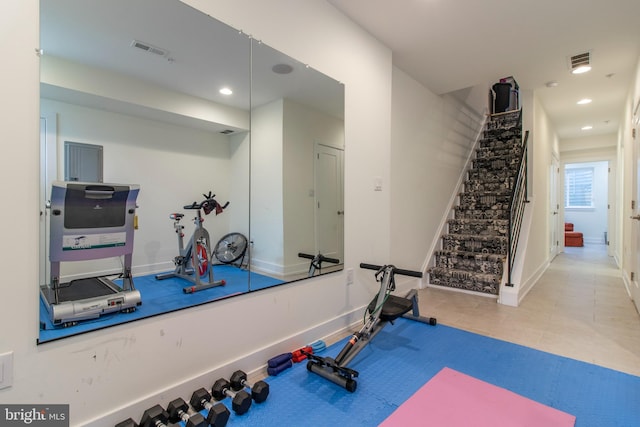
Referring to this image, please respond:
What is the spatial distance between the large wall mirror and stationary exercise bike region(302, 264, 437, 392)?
487mm

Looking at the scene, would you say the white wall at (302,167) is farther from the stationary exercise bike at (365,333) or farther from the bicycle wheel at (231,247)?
the stationary exercise bike at (365,333)

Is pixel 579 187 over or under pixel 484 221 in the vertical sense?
over

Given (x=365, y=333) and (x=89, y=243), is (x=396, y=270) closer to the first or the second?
(x=365, y=333)

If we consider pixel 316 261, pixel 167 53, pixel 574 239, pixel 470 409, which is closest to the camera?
pixel 470 409

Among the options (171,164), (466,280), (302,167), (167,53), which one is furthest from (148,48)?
(466,280)

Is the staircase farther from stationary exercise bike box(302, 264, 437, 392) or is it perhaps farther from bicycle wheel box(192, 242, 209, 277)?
bicycle wheel box(192, 242, 209, 277)

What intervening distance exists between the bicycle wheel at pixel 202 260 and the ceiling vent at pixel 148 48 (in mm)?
1200

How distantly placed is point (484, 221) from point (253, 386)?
3988 millimetres

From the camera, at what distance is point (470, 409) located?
1.63 metres

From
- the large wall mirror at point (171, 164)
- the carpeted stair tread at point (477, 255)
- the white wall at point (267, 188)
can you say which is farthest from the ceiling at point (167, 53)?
the carpeted stair tread at point (477, 255)

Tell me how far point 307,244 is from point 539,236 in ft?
13.6

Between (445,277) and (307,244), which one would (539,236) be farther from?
(307,244)

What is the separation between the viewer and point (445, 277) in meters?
4.07

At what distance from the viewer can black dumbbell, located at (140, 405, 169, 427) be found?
4.58ft
